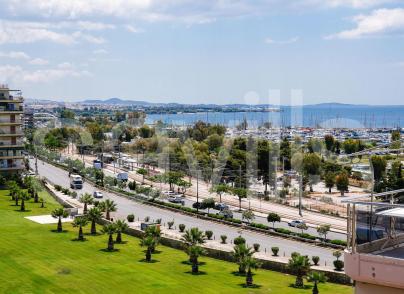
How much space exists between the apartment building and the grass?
2541 centimetres

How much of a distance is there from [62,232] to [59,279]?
533 inches

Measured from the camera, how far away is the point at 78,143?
418 feet

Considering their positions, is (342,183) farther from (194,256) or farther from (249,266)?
(249,266)

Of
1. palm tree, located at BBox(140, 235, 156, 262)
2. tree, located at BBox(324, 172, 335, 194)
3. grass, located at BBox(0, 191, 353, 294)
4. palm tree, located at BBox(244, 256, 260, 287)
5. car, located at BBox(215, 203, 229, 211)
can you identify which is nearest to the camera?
grass, located at BBox(0, 191, 353, 294)

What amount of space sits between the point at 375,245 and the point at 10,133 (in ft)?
225

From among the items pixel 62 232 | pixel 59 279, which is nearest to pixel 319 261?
Result: pixel 59 279

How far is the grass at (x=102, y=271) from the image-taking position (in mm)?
33250

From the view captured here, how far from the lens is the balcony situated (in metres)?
5.97

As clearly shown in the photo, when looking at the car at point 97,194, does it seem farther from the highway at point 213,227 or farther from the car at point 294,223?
the car at point 294,223

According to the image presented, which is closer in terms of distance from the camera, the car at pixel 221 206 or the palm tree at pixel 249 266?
the palm tree at pixel 249 266

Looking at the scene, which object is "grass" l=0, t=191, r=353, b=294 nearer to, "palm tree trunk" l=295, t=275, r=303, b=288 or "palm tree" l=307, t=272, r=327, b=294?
"palm tree trunk" l=295, t=275, r=303, b=288

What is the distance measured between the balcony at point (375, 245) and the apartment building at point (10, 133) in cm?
6774

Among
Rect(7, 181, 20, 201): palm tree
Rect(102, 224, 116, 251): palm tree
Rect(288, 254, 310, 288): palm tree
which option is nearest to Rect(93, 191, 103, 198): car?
Rect(7, 181, 20, 201): palm tree

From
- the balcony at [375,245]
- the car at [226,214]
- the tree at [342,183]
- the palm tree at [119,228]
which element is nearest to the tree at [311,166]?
the tree at [342,183]
